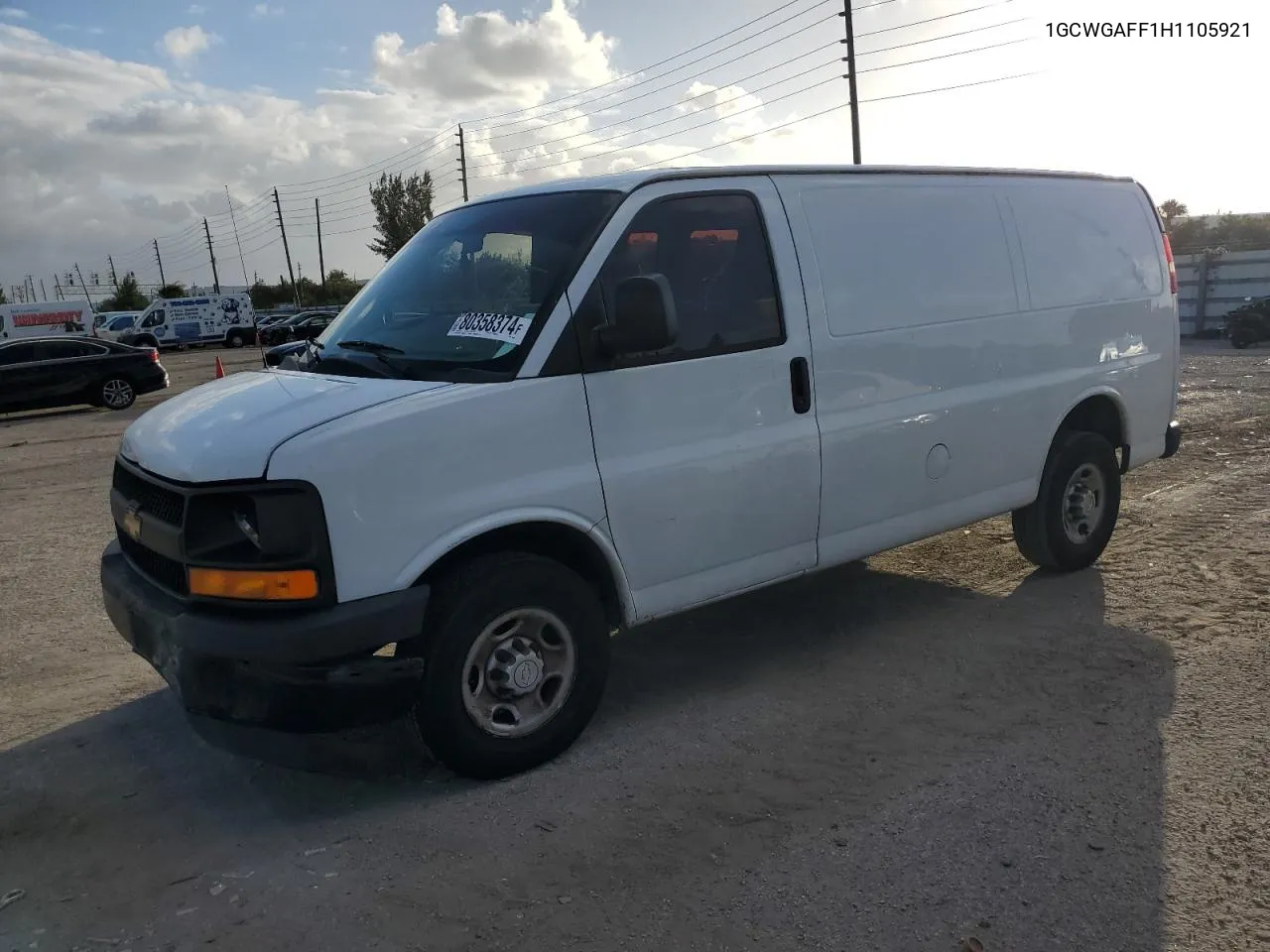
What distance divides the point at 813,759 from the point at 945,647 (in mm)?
1427

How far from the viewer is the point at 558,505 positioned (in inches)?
146

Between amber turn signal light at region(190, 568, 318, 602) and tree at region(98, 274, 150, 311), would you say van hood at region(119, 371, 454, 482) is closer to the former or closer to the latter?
amber turn signal light at region(190, 568, 318, 602)

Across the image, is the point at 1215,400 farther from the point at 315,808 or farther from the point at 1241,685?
the point at 315,808

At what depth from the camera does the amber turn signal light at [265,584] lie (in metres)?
3.26

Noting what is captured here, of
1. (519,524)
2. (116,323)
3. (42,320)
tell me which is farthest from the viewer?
(116,323)

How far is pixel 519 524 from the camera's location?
3.67 metres

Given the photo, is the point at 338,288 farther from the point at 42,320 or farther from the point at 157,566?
the point at 157,566

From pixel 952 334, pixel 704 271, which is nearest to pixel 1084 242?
pixel 952 334

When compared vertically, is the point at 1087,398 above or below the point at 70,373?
below

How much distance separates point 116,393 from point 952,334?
720 inches

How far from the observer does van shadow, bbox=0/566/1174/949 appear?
9.76 feet

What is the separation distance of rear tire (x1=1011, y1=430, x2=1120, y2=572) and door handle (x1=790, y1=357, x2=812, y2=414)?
2.07 meters

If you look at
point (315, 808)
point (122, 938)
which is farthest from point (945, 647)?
point (122, 938)

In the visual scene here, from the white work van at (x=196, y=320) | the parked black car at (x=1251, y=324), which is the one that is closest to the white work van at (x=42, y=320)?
the white work van at (x=196, y=320)
